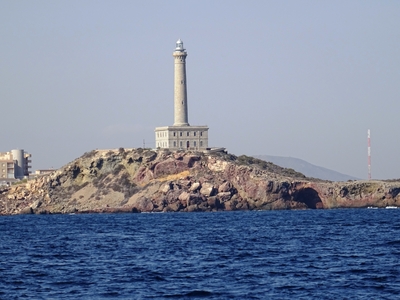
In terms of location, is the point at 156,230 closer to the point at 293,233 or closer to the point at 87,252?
the point at 293,233

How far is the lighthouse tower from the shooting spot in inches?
5512

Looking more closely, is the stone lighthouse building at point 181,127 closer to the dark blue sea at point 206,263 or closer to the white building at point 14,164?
the white building at point 14,164

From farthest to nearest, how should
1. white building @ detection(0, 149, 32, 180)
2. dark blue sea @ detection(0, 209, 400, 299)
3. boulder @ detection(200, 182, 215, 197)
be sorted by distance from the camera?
white building @ detection(0, 149, 32, 180) → boulder @ detection(200, 182, 215, 197) → dark blue sea @ detection(0, 209, 400, 299)

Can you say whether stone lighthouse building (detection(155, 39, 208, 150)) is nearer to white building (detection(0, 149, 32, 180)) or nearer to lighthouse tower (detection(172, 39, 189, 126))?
lighthouse tower (detection(172, 39, 189, 126))

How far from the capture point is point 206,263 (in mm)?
46625

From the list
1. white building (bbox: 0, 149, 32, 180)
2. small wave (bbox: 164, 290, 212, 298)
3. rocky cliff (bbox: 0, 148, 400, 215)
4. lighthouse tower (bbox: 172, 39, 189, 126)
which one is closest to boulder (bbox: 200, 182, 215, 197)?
rocky cliff (bbox: 0, 148, 400, 215)

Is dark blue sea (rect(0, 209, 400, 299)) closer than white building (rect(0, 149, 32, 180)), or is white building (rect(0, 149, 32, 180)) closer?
dark blue sea (rect(0, 209, 400, 299))

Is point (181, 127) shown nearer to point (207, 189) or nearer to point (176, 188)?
point (176, 188)

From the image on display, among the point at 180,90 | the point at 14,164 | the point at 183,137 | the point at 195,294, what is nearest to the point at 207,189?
the point at 183,137

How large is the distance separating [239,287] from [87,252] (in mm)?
19084

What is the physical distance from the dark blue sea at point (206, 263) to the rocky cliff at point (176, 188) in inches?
1772

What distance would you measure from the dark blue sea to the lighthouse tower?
2596 inches

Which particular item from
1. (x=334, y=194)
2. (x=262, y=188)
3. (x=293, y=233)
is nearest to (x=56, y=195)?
(x=262, y=188)

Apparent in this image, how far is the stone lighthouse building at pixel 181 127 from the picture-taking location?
14000 cm
